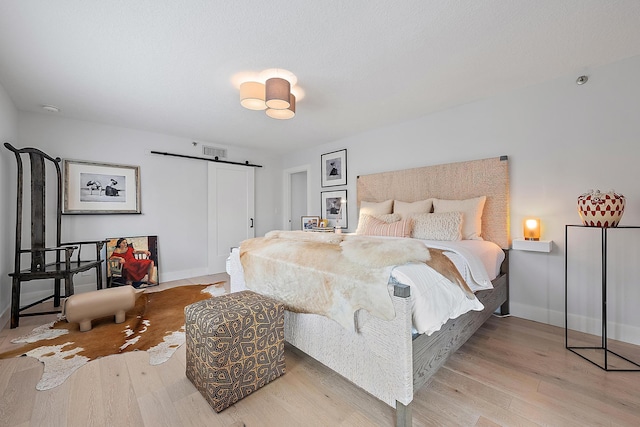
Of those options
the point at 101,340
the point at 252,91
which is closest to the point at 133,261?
the point at 101,340

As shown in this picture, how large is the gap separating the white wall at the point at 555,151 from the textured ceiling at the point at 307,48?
0.18 metres

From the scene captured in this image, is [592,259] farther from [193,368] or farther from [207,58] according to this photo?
[207,58]

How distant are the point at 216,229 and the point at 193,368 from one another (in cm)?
348

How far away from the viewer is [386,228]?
9.96 feet

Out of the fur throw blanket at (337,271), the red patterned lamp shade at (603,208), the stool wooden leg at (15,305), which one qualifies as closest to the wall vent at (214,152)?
the stool wooden leg at (15,305)

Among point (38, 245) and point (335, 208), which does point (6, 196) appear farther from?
point (335, 208)

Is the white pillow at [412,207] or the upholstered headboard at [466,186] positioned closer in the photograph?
the upholstered headboard at [466,186]

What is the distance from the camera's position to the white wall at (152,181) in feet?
11.4

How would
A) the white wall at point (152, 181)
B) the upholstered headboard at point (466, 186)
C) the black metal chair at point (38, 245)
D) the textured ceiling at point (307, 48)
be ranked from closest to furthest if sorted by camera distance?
the textured ceiling at point (307, 48)
the black metal chair at point (38, 245)
the upholstered headboard at point (466, 186)
the white wall at point (152, 181)

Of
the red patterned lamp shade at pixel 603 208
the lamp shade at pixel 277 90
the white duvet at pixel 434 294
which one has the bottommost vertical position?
the white duvet at pixel 434 294

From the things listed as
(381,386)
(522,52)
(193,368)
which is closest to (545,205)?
(522,52)

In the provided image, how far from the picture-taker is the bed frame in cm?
124

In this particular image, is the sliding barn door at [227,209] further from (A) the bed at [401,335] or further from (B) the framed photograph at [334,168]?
(A) the bed at [401,335]

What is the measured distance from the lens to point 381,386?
1.33 metres
